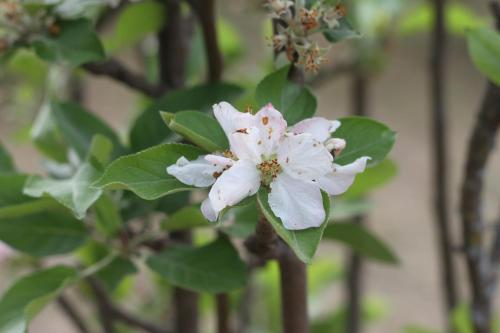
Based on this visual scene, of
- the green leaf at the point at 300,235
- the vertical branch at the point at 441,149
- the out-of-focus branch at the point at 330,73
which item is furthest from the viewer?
the out-of-focus branch at the point at 330,73

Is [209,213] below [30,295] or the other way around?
the other way around

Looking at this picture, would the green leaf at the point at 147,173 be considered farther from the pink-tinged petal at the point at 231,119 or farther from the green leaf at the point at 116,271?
the green leaf at the point at 116,271

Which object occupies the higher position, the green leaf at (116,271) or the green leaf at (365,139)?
the green leaf at (365,139)

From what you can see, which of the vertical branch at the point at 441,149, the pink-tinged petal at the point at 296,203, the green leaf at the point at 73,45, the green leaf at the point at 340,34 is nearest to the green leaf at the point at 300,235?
the pink-tinged petal at the point at 296,203

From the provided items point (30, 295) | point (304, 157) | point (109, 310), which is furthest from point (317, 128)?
point (109, 310)

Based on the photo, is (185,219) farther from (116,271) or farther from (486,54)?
(486,54)

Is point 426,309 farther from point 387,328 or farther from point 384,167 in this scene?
point 384,167
